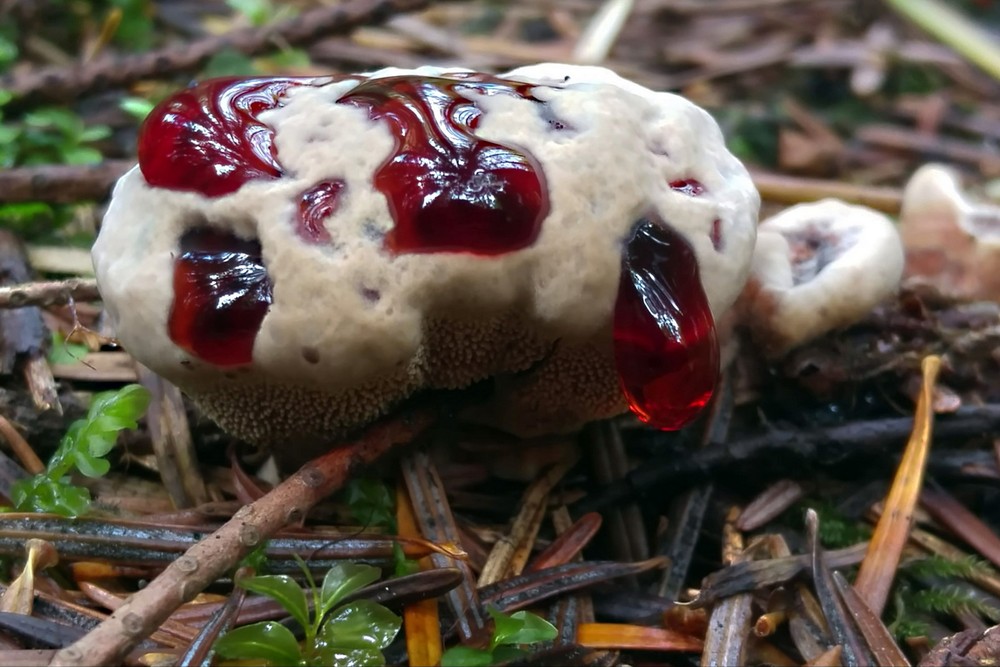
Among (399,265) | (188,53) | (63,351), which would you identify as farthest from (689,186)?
(188,53)

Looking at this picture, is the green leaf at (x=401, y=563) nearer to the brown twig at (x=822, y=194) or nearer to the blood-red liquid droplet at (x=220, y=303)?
the blood-red liquid droplet at (x=220, y=303)

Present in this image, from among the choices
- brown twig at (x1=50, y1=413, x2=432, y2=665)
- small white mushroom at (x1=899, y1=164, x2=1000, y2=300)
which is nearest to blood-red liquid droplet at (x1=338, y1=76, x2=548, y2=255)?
brown twig at (x1=50, y1=413, x2=432, y2=665)

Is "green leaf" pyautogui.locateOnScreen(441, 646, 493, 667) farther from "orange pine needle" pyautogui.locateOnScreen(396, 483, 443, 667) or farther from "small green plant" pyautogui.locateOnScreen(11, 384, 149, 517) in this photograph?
"small green plant" pyautogui.locateOnScreen(11, 384, 149, 517)

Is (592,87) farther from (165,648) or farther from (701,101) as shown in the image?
(701,101)

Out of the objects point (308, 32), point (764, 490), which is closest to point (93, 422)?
point (764, 490)

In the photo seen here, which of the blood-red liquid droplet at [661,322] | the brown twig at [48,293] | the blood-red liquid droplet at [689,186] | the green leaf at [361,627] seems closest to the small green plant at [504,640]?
the green leaf at [361,627]
